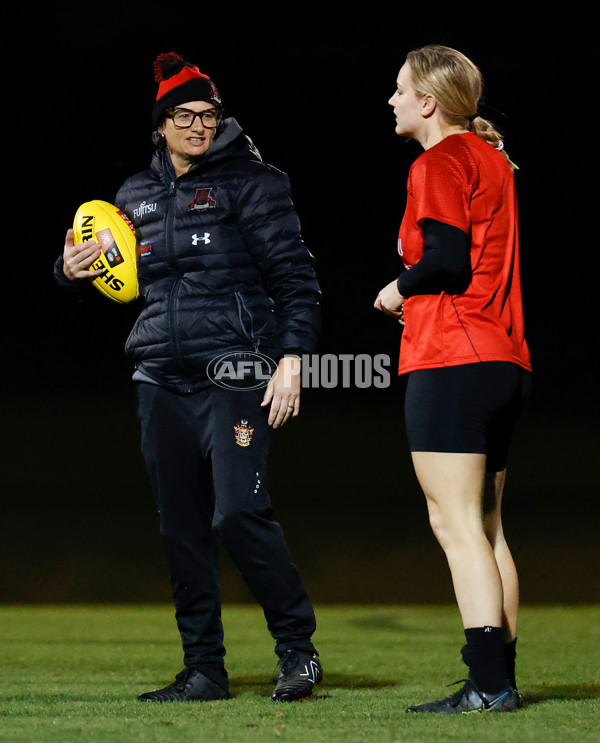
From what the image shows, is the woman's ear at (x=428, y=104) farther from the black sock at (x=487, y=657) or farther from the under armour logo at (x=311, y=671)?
the under armour logo at (x=311, y=671)

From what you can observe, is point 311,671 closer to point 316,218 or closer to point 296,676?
point 296,676

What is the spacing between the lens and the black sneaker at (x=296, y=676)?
250 centimetres

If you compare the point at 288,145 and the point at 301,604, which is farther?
the point at 288,145

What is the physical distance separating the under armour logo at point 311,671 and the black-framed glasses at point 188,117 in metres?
1.25

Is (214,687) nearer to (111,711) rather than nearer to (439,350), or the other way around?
(111,711)

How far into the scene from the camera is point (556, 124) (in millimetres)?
7996

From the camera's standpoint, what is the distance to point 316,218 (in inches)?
334

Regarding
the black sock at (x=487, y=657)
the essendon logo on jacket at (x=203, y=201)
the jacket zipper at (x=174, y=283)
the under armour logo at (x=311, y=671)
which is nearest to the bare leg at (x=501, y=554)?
the black sock at (x=487, y=657)

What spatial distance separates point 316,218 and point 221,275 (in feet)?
19.3

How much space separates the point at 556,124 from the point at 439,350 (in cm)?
616

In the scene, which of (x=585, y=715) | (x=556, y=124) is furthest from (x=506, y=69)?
(x=585, y=715)

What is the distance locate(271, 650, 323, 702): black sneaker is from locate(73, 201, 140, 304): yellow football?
3.08 feet

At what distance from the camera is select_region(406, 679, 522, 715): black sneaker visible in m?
2.20

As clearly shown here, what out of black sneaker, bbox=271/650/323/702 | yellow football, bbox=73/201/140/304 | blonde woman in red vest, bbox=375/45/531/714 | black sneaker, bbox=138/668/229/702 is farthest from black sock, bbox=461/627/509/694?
yellow football, bbox=73/201/140/304
